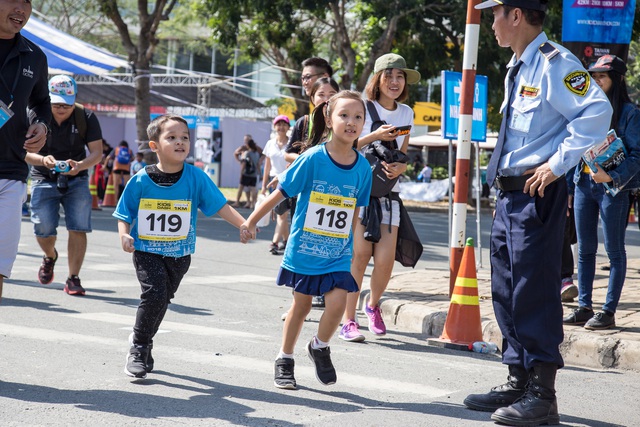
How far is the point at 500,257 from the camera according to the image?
16.3 ft

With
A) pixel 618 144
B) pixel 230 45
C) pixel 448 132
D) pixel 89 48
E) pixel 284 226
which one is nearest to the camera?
pixel 618 144

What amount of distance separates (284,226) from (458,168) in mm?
5987

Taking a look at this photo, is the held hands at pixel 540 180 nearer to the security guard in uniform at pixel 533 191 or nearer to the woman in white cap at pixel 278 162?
the security guard in uniform at pixel 533 191

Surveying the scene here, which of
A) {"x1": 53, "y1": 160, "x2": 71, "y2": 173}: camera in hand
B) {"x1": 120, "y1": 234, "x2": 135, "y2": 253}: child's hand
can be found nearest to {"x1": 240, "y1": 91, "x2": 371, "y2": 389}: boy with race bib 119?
{"x1": 120, "y1": 234, "x2": 135, "y2": 253}: child's hand

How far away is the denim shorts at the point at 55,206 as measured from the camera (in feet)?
28.5

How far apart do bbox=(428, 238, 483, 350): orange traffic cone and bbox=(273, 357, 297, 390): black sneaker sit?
188 centimetres

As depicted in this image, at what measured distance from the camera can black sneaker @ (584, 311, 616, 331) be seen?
7.02 meters

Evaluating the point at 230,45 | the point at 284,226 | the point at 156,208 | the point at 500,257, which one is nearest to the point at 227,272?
the point at 284,226

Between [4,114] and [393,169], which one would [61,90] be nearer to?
[393,169]

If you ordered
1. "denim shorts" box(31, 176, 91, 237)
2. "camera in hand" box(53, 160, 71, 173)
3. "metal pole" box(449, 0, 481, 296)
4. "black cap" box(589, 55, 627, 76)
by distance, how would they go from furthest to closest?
"denim shorts" box(31, 176, 91, 237)
"camera in hand" box(53, 160, 71, 173)
"metal pole" box(449, 0, 481, 296)
"black cap" box(589, 55, 627, 76)

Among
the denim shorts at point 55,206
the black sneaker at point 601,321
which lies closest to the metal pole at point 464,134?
the black sneaker at point 601,321

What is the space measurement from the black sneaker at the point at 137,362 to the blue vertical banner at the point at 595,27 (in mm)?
6008

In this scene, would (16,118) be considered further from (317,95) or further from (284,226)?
(284,226)

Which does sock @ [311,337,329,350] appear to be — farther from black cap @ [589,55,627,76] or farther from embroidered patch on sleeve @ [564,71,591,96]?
black cap @ [589,55,627,76]
